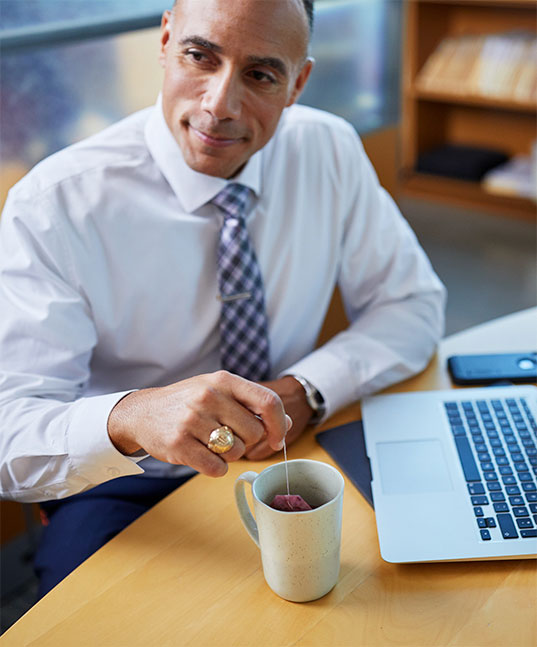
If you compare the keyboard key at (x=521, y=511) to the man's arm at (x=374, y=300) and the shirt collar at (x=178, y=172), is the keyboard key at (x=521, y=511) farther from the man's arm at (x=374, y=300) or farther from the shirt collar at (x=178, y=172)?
the shirt collar at (x=178, y=172)

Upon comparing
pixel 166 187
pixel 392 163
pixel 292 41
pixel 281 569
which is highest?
pixel 292 41

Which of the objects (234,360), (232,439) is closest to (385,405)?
(234,360)

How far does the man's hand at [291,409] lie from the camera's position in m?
1.12

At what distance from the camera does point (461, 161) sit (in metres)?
4.20

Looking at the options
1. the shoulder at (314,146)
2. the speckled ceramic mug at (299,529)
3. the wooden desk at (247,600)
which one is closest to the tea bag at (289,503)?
the speckled ceramic mug at (299,529)

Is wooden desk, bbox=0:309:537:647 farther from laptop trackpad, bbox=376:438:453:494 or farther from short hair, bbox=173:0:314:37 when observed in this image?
short hair, bbox=173:0:314:37

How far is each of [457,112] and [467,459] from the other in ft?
12.3

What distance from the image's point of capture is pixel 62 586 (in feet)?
3.03

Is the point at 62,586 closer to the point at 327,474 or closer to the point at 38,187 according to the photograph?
the point at 327,474

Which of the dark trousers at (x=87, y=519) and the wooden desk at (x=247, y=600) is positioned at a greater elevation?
the wooden desk at (x=247, y=600)

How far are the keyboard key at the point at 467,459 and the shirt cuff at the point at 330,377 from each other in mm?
205

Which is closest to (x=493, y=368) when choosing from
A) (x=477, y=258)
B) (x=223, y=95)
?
(x=223, y=95)

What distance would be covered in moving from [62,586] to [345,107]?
1804 millimetres

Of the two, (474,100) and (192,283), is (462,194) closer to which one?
(474,100)
